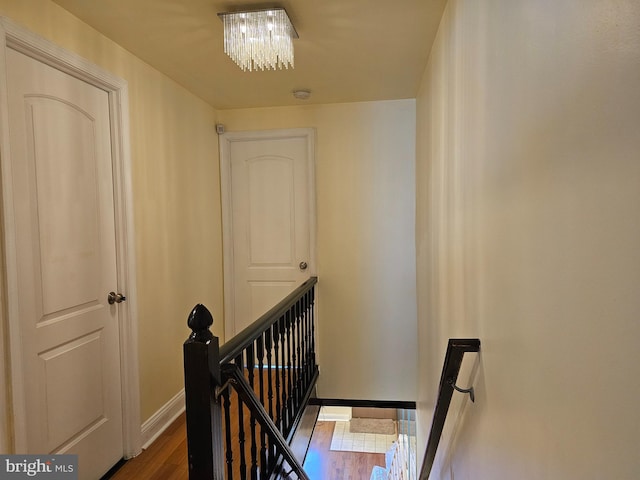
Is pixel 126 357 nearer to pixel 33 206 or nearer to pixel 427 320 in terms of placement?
pixel 33 206

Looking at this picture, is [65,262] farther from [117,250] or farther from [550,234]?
[550,234]

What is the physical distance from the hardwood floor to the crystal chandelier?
2262mm

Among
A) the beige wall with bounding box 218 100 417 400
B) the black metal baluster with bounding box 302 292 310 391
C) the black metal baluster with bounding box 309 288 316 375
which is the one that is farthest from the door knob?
the beige wall with bounding box 218 100 417 400

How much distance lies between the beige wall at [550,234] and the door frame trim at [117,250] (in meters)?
1.74

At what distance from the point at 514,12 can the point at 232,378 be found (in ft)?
4.53

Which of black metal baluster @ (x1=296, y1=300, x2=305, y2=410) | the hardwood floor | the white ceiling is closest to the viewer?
the white ceiling

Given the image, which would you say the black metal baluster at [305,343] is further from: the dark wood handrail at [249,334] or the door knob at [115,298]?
the door knob at [115,298]

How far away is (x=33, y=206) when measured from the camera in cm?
169

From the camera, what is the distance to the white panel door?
5.41 ft

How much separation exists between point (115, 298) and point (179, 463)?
1.01m

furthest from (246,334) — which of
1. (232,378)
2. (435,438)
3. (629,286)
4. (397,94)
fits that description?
(397,94)

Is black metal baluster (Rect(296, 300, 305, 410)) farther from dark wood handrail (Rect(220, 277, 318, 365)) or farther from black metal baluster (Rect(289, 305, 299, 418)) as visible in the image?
dark wood handrail (Rect(220, 277, 318, 365))

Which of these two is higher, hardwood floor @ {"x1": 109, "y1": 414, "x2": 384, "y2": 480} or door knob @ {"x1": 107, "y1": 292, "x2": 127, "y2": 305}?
door knob @ {"x1": 107, "y1": 292, "x2": 127, "y2": 305}

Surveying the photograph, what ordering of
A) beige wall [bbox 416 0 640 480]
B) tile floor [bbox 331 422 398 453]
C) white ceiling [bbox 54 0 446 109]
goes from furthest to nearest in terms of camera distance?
tile floor [bbox 331 422 398 453], white ceiling [bbox 54 0 446 109], beige wall [bbox 416 0 640 480]
